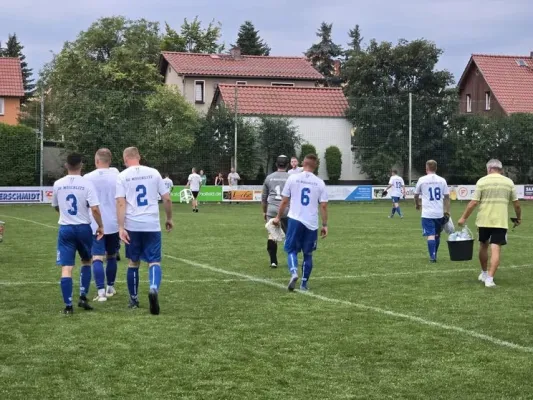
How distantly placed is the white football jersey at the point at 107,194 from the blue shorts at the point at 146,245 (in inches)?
47.4

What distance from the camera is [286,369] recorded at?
728 cm

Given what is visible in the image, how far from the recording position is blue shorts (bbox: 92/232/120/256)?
11164 millimetres

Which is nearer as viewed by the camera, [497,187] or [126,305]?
[126,305]

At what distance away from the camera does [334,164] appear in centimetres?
4731

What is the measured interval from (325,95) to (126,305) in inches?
1627

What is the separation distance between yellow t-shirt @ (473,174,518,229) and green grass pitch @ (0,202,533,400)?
0.94m

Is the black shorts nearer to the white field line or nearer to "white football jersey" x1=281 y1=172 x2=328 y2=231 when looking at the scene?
"white football jersey" x1=281 y1=172 x2=328 y2=231

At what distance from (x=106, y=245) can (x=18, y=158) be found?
28.7m

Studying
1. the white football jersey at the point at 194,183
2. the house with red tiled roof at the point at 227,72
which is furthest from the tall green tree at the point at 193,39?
the white football jersey at the point at 194,183

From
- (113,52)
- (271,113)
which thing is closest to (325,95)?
(271,113)

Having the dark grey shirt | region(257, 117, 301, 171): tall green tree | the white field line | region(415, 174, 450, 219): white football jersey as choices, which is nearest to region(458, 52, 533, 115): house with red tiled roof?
region(257, 117, 301, 171): tall green tree

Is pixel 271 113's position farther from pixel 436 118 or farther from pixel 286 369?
pixel 286 369

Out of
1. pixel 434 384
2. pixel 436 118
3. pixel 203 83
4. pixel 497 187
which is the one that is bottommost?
pixel 434 384

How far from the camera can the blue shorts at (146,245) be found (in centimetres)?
1016
